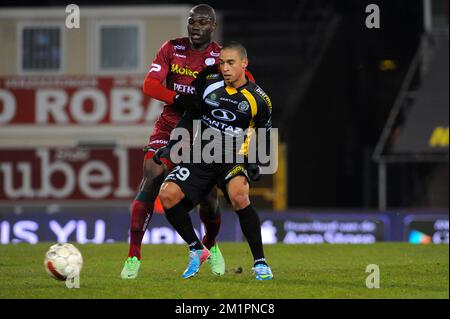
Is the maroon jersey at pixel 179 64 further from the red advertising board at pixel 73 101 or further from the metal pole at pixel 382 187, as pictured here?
the red advertising board at pixel 73 101

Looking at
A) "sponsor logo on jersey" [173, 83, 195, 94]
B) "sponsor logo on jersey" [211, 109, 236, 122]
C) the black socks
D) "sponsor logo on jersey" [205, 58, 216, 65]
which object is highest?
"sponsor logo on jersey" [205, 58, 216, 65]

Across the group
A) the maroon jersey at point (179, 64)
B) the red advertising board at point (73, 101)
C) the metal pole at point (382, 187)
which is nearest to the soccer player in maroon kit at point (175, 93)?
the maroon jersey at point (179, 64)

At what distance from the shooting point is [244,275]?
10898 millimetres

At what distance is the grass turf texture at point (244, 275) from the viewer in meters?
9.54

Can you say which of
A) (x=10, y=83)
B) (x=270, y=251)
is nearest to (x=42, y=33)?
(x=10, y=83)

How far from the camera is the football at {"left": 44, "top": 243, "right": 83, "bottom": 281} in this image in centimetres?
1007

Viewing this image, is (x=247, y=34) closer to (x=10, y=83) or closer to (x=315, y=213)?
(x=10, y=83)

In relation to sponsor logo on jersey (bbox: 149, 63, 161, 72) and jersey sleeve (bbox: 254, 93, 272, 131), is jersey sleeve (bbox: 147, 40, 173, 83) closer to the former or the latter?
sponsor logo on jersey (bbox: 149, 63, 161, 72)

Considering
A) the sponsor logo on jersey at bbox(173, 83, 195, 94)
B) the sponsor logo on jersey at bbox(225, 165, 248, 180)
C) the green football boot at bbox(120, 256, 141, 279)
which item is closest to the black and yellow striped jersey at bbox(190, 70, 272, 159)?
the sponsor logo on jersey at bbox(225, 165, 248, 180)

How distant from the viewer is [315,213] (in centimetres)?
2045

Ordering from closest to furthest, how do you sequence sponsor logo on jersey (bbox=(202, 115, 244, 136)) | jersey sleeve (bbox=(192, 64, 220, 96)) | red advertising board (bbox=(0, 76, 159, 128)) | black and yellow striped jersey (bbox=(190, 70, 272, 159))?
black and yellow striped jersey (bbox=(190, 70, 272, 159)) < sponsor logo on jersey (bbox=(202, 115, 244, 136)) < jersey sleeve (bbox=(192, 64, 220, 96)) < red advertising board (bbox=(0, 76, 159, 128))

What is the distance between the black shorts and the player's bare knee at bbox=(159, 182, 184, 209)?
39mm

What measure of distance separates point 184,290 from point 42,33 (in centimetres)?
1697

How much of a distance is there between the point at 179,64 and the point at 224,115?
943 mm
